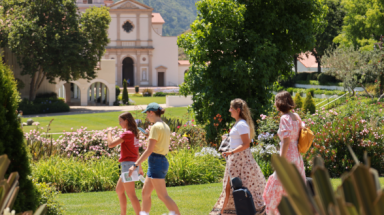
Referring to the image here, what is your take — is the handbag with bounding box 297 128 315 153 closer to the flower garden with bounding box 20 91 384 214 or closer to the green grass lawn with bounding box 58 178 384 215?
the green grass lawn with bounding box 58 178 384 215

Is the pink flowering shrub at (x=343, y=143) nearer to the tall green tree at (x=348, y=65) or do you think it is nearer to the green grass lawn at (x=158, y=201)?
the green grass lawn at (x=158, y=201)

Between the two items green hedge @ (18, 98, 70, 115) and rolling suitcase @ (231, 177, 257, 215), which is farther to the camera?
green hedge @ (18, 98, 70, 115)

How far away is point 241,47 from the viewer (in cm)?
1123

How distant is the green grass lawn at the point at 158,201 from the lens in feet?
19.9

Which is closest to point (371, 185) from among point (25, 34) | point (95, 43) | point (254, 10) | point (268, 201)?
point (268, 201)

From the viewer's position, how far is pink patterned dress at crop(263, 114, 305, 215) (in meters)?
4.19

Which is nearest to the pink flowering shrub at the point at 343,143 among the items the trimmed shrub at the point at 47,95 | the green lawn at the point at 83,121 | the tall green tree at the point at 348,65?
the green lawn at the point at 83,121

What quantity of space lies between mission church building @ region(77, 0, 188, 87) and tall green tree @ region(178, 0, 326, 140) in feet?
151

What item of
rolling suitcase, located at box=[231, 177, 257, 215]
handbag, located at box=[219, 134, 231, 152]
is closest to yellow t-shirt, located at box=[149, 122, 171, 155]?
handbag, located at box=[219, 134, 231, 152]

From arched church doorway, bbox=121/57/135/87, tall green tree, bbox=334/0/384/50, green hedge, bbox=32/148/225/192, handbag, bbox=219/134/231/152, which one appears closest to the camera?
handbag, bbox=219/134/231/152

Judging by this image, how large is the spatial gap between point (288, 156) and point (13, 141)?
3.01m

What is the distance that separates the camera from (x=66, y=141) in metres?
10.3

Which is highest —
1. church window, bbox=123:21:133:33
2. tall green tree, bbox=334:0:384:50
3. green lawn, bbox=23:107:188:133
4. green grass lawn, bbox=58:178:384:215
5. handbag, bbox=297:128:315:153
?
church window, bbox=123:21:133:33

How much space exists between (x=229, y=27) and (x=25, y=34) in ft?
64.8
